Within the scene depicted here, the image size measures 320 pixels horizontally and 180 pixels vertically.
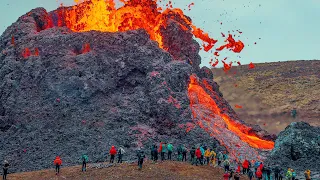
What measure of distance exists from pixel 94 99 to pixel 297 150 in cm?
2554

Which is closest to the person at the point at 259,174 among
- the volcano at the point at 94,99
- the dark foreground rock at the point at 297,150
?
the volcano at the point at 94,99

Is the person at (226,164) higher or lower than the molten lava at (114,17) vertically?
lower

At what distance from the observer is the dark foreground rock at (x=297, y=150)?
47.2 meters

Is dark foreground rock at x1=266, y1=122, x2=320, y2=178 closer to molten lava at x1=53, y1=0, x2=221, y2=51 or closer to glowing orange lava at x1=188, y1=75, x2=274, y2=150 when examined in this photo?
glowing orange lava at x1=188, y1=75, x2=274, y2=150

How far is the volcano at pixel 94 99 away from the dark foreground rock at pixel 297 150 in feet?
8.04

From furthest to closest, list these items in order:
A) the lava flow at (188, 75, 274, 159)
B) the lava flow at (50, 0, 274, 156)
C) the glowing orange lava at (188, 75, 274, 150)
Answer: the lava flow at (50, 0, 274, 156) → the glowing orange lava at (188, 75, 274, 150) → the lava flow at (188, 75, 274, 159)

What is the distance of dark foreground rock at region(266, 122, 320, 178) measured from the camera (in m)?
47.2

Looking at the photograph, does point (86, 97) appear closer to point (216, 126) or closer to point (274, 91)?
point (216, 126)

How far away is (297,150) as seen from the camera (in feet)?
161

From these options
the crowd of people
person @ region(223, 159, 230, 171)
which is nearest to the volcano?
the crowd of people

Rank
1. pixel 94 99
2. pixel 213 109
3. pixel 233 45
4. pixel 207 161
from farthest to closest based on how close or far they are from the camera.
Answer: pixel 233 45 → pixel 213 109 → pixel 94 99 → pixel 207 161

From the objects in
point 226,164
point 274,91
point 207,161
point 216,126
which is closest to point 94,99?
point 216,126

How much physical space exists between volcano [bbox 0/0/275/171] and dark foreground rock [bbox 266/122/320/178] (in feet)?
8.04

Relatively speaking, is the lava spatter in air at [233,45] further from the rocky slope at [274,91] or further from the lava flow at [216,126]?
the rocky slope at [274,91]
